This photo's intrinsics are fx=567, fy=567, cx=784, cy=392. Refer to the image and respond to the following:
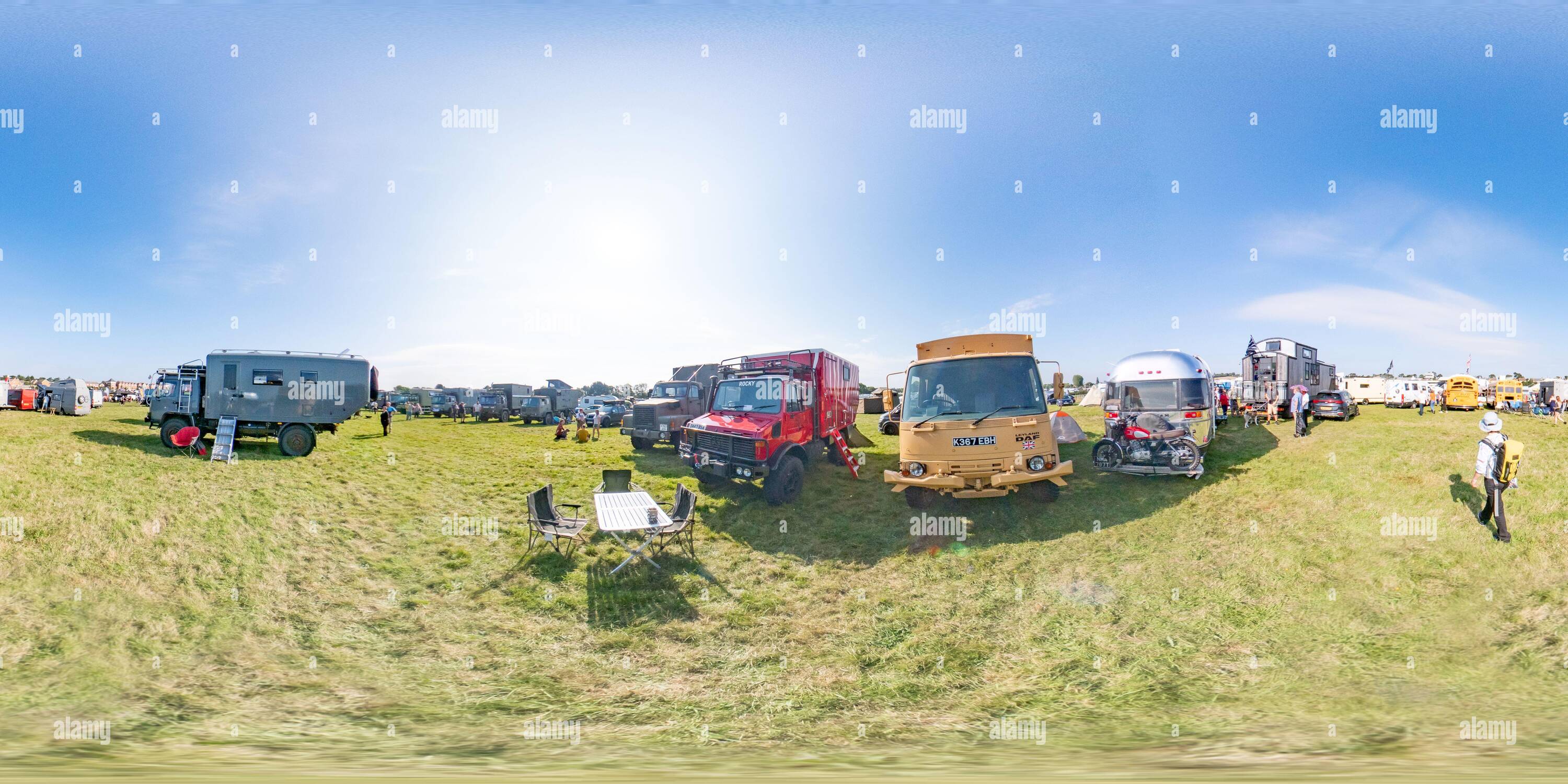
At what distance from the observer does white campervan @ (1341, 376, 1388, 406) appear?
38.6 m

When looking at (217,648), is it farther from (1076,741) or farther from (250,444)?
(250,444)

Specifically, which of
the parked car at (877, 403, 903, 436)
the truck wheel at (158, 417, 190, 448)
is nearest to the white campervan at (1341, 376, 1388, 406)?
the parked car at (877, 403, 903, 436)

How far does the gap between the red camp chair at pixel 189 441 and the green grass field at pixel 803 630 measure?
2917mm

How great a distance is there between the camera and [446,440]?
2134 cm

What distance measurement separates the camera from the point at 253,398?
1555cm

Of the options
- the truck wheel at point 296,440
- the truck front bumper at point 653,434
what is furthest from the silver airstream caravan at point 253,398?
the truck front bumper at point 653,434

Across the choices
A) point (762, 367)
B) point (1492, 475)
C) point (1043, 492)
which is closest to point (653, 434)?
point (762, 367)

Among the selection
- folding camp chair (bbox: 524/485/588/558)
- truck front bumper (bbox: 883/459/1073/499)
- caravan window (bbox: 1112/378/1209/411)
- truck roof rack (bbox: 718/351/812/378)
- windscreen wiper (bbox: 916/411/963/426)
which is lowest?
folding camp chair (bbox: 524/485/588/558)

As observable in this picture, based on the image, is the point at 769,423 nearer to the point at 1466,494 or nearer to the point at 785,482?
the point at 785,482

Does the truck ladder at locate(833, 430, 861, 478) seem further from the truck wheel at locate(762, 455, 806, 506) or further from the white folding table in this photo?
the white folding table

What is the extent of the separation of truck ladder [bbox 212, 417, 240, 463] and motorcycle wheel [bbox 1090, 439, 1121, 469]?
1987 centimetres

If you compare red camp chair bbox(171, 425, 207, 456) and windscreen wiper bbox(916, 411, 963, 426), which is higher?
windscreen wiper bbox(916, 411, 963, 426)

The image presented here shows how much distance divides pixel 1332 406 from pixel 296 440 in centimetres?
3482

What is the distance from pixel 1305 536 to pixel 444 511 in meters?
13.8
